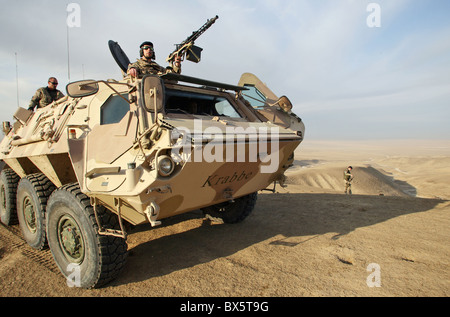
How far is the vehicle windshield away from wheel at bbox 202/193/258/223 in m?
1.34

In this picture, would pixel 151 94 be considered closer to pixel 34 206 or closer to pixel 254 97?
pixel 254 97

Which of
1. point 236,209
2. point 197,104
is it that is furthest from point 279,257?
point 197,104

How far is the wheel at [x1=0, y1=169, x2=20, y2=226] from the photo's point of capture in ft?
14.9

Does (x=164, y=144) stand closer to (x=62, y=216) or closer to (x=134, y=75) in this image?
(x=134, y=75)

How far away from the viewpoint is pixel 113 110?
9.61 ft

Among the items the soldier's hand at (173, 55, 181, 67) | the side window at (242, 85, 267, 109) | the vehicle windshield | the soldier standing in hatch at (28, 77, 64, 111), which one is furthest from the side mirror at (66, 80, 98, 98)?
the soldier standing in hatch at (28, 77, 64, 111)

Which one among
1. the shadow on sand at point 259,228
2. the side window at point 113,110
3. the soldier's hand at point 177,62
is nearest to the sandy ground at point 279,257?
the shadow on sand at point 259,228

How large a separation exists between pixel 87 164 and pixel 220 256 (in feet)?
5.50

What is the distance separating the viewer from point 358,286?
254 cm

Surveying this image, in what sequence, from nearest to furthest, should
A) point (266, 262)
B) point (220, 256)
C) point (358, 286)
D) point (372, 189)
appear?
point (358, 286)
point (266, 262)
point (220, 256)
point (372, 189)

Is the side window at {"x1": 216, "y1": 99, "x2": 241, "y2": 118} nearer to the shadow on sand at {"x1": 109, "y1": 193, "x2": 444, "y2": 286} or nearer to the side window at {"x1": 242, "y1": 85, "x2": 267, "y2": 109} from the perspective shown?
the side window at {"x1": 242, "y1": 85, "x2": 267, "y2": 109}

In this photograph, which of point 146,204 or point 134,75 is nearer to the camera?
point 146,204

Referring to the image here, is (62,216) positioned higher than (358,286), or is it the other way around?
(62,216)
